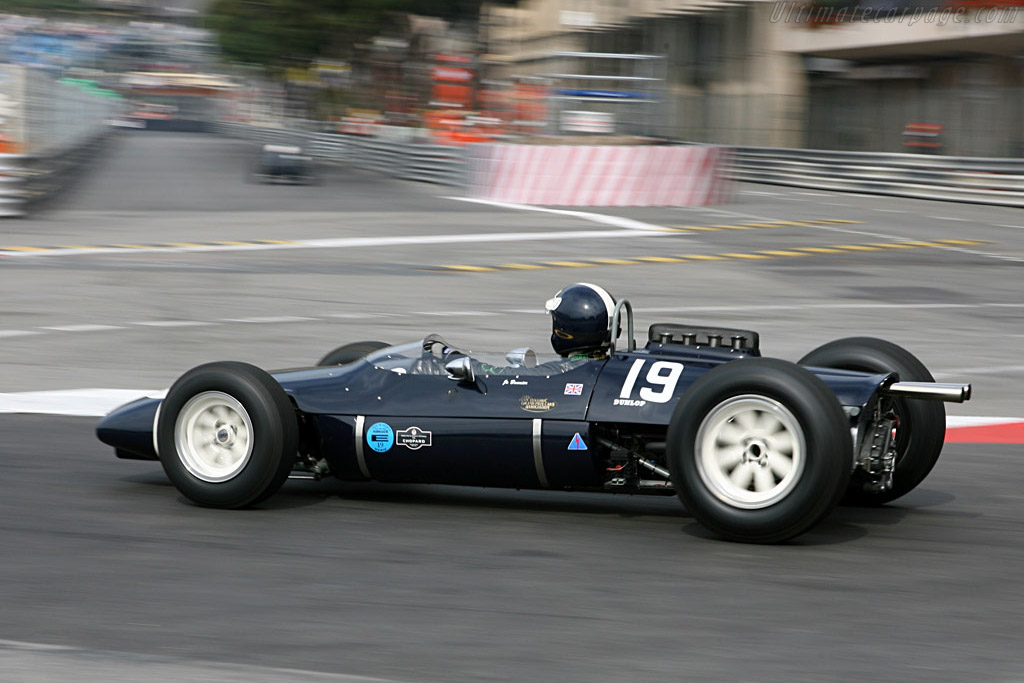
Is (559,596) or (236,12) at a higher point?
(236,12)

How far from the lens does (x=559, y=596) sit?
188 inches

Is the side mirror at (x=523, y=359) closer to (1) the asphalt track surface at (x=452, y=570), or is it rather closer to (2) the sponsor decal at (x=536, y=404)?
(2) the sponsor decal at (x=536, y=404)

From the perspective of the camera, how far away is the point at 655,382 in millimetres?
5684

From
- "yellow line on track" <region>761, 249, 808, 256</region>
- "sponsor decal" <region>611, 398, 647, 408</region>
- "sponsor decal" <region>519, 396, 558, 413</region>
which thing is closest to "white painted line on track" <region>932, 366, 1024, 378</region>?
"sponsor decal" <region>611, 398, 647, 408</region>

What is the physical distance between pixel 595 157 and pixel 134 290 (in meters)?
12.7

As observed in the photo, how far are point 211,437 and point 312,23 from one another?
5574cm

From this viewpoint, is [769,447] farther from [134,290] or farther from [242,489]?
[134,290]

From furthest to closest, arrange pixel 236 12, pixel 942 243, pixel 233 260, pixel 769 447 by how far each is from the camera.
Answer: pixel 236 12
pixel 942 243
pixel 233 260
pixel 769 447

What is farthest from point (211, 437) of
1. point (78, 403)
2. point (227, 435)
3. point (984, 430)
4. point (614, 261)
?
point (614, 261)

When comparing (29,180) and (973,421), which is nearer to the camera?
(973,421)

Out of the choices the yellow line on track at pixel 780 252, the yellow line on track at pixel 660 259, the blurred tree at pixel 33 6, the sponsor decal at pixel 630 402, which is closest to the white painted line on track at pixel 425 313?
the yellow line on track at pixel 660 259

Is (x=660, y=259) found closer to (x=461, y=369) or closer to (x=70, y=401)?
(x=70, y=401)

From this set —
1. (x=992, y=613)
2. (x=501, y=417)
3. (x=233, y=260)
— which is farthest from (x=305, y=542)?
(x=233, y=260)

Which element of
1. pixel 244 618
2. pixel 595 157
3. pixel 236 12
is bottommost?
pixel 244 618
